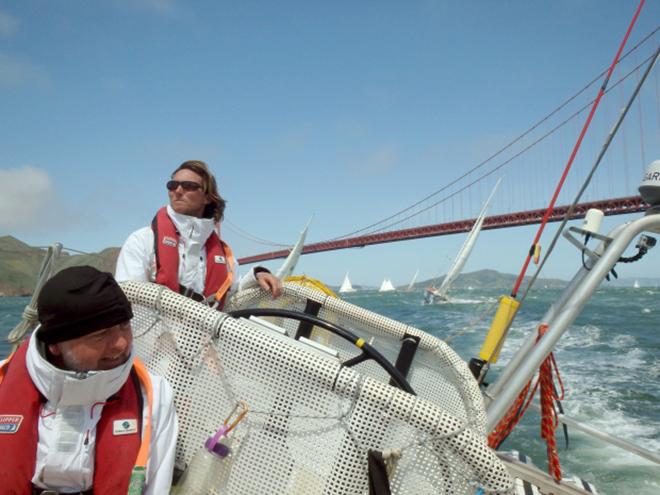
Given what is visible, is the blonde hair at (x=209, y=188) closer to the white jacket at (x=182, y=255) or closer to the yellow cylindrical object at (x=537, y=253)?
the white jacket at (x=182, y=255)

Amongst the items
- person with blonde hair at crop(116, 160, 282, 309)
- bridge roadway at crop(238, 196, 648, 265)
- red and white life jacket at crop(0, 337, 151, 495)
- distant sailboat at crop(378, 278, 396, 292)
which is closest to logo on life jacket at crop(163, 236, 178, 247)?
person with blonde hair at crop(116, 160, 282, 309)

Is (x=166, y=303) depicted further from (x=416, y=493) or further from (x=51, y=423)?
(x=416, y=493)

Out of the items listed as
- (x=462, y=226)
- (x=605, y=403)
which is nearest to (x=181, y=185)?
(x=605, y=403)

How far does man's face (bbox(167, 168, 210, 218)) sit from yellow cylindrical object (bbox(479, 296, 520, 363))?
148 centimetres

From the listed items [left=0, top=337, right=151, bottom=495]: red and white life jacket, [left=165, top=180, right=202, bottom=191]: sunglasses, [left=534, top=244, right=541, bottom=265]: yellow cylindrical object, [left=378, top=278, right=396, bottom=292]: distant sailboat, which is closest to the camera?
[left=0, top=337, right=151, bottom=495]: red and white life jacket

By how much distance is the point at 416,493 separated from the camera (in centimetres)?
110

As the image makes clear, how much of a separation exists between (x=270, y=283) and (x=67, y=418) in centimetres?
104

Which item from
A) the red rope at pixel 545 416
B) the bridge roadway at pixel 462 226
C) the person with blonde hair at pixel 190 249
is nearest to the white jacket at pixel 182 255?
the person with blonde hair at pixel 190 249

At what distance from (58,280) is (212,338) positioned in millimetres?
408

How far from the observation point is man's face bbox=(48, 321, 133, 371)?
3.38ft

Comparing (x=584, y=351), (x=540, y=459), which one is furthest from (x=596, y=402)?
(x=584, y=351)

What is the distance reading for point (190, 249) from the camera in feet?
6.27

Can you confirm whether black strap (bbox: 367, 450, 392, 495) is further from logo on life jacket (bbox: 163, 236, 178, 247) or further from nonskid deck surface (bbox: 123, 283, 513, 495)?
logo on life jacket (bbox: 163, 236, 178, 247)

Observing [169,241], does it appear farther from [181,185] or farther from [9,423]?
[9,423]
